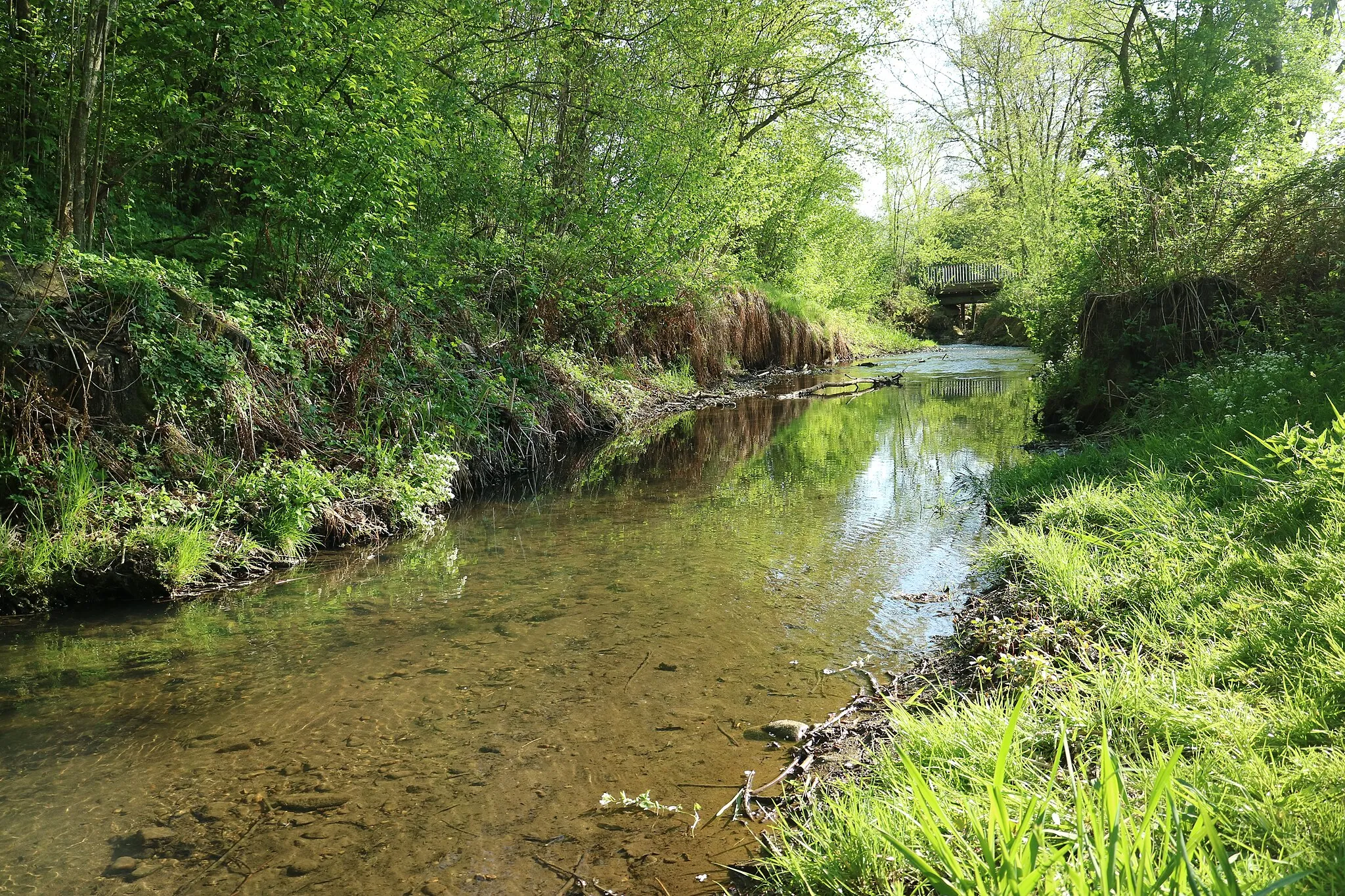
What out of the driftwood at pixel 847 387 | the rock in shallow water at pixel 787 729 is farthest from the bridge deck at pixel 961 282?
the rock in shallow water at pixel 787 729

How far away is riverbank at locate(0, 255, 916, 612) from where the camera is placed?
500 cm

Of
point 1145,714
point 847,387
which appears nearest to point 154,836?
point 1145,714

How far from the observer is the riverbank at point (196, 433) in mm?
5004

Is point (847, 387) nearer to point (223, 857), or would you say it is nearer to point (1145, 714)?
point (1145, 714)

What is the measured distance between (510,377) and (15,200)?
5.25 metres

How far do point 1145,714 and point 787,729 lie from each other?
4.51 feet

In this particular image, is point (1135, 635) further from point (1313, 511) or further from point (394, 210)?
point (394, 210)

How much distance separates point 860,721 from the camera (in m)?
3.44

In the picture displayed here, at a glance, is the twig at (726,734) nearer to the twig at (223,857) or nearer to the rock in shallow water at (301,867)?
the rock in shallow water at (301,867)

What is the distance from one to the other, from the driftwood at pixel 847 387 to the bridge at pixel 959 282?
23.4 m

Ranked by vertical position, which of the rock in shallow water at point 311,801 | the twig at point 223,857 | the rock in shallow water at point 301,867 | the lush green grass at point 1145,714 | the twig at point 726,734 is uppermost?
the lush green grass at point 1145,714

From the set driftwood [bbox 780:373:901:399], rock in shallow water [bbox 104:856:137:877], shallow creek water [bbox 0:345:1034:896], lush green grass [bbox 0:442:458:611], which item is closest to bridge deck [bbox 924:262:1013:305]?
driftwood [bbox 780:373:901:399]

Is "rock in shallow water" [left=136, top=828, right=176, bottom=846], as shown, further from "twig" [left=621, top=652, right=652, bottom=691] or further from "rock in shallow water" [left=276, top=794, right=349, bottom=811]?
"twig" [left=621, top=652, right=652, bottom=691]

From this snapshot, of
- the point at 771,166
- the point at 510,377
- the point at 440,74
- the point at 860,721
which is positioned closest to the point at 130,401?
the point at 510,377
